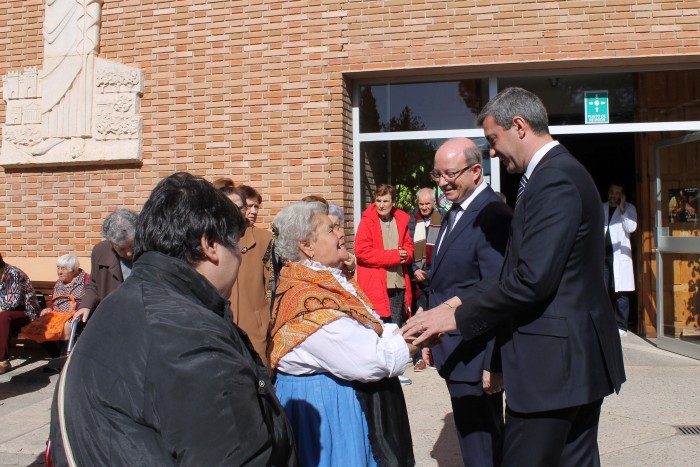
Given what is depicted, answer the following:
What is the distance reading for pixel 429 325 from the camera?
9.53ft

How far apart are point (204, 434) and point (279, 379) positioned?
1554 mm

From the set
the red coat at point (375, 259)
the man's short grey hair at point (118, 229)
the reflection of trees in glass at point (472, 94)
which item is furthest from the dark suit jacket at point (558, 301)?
the reflection of trees in glass at point (472, 94)

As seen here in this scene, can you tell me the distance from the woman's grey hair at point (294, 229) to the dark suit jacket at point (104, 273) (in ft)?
7.66

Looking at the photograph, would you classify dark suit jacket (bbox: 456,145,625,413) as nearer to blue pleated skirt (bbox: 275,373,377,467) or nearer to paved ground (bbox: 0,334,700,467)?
blue pleated skirt (bbox: 275,373,377,467)

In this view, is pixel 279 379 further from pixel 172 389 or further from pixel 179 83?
pixel 179 83

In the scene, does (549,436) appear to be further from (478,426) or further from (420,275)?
(420,275)

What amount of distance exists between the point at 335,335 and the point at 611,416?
12.5ft

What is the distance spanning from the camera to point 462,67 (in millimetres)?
7727

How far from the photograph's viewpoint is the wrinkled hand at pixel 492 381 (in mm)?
3094

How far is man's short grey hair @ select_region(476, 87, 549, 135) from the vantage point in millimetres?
2756

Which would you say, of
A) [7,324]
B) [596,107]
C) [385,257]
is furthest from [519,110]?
[7,324]

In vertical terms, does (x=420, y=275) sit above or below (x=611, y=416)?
above

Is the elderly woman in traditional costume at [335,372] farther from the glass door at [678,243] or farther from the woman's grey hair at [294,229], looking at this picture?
the glass door at [678,243]

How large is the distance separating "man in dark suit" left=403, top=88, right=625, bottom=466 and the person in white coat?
674 centimetres
